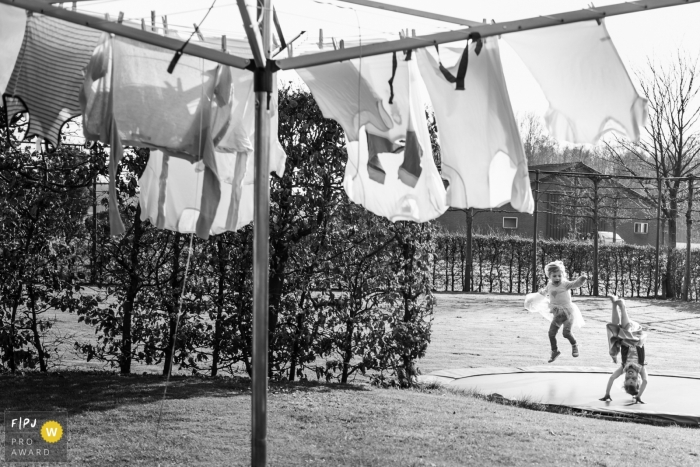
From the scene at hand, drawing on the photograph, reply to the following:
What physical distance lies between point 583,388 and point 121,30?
762cm

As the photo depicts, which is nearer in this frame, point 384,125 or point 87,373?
point 384,125

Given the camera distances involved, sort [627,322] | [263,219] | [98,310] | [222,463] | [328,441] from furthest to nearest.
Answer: [627,322] → [98,310] → [328,441] → [222,463] → [263,219]

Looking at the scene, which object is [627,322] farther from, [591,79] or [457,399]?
[591,79]

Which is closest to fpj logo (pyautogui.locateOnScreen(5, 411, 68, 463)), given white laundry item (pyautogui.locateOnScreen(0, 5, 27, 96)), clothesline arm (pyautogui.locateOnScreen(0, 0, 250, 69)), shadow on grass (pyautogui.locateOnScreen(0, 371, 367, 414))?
shadow on grass (pyautogui.locateOnScreen(0, 371, 367, 414))

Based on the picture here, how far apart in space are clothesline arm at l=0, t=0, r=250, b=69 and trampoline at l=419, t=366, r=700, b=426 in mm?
6008

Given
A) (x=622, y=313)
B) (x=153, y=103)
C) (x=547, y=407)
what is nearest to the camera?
(x=153, y=103)

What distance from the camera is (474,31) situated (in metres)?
3.90

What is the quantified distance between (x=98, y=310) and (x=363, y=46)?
16.2 feet

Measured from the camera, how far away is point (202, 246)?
7.68 metres

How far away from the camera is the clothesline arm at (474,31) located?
3.68 metres

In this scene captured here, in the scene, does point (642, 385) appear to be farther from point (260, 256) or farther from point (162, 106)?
point (162, 106)

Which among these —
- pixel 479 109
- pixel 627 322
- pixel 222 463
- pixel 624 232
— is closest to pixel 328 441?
pixel 222 463

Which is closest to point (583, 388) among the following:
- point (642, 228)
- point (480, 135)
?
point (480, 135)

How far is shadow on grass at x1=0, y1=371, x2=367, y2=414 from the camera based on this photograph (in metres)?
6.15
